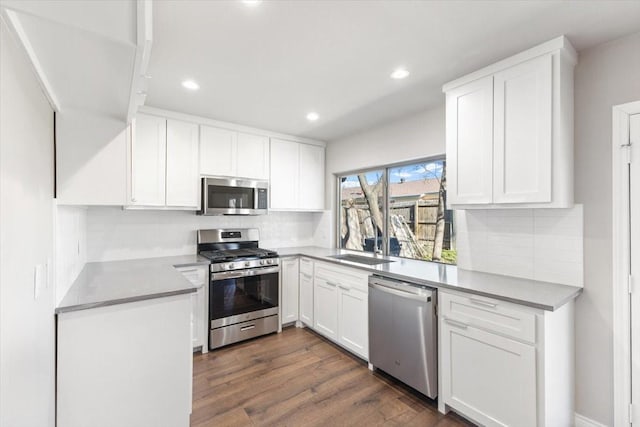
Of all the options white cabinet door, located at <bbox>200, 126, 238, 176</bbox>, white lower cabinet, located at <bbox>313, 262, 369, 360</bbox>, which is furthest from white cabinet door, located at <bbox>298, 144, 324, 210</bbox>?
white lower cabinet, located at <bbox>313, 262, 369, 360</bbox>

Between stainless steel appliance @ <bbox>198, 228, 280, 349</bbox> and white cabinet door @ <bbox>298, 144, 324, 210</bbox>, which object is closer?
stainless steel appliance @ <bbox>198, 228, 280, 349</bbox>

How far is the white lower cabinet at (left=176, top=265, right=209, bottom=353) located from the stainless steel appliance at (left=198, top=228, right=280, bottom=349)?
5 centimetres

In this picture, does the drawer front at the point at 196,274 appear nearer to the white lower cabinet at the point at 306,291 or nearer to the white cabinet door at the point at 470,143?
the white lower cabinet at the point at 306,291

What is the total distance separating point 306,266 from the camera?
3.47m

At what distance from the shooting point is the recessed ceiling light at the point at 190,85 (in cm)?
232

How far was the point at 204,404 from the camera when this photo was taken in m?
2.13

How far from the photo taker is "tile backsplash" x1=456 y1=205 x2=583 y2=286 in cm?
191

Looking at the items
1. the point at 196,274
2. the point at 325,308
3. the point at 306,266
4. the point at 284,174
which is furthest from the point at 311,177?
the point at 196,274

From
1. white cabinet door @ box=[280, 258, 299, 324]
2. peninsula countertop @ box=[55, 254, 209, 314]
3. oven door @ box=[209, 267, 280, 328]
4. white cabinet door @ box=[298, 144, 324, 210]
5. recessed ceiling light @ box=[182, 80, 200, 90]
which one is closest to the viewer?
peninsula countertop @ box=[55, 254, 209, 314]

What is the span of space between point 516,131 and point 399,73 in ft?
2.93

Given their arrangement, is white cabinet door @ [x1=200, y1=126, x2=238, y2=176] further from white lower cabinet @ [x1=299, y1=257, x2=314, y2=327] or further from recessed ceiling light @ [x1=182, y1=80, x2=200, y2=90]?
white lower cabinet @ [x1=299, y1=257, x2=314, y2=327]

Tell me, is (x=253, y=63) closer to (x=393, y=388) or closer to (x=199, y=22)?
(x=199, y=22)

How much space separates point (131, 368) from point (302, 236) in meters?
2.90

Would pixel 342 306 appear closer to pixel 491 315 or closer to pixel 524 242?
pixel 491 315
